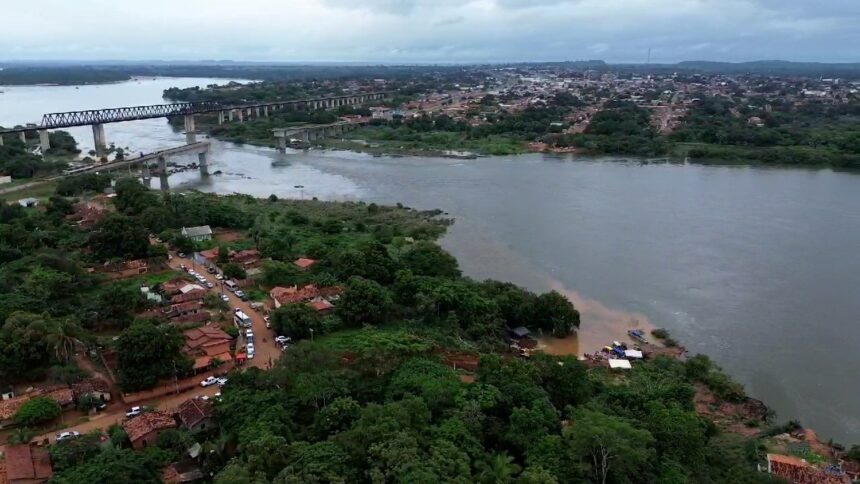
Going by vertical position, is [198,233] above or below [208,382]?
above

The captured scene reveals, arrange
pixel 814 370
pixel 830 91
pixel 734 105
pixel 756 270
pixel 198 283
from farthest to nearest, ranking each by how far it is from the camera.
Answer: pixel 830 91
pixel 734 105
pixel 756 270
pixel 198 283
pixel 814 370

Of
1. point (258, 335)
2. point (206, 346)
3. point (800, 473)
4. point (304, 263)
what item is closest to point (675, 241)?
point (304, 263)

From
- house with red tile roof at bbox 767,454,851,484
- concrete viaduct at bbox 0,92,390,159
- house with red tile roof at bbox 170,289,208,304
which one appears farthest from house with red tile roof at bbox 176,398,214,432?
concrete viaduct at bbox 0,92,390,159

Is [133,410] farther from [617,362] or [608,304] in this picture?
[608,304]

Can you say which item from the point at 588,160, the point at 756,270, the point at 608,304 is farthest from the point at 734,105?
the point at 608,304

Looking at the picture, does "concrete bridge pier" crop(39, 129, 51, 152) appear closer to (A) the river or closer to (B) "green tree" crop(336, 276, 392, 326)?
(A) the river

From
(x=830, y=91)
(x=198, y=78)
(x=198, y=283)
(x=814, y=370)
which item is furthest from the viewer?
(x=198, y=78)

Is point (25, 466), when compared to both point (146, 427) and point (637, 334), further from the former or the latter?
point (637, 334)

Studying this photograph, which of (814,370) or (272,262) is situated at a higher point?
(272,262)
